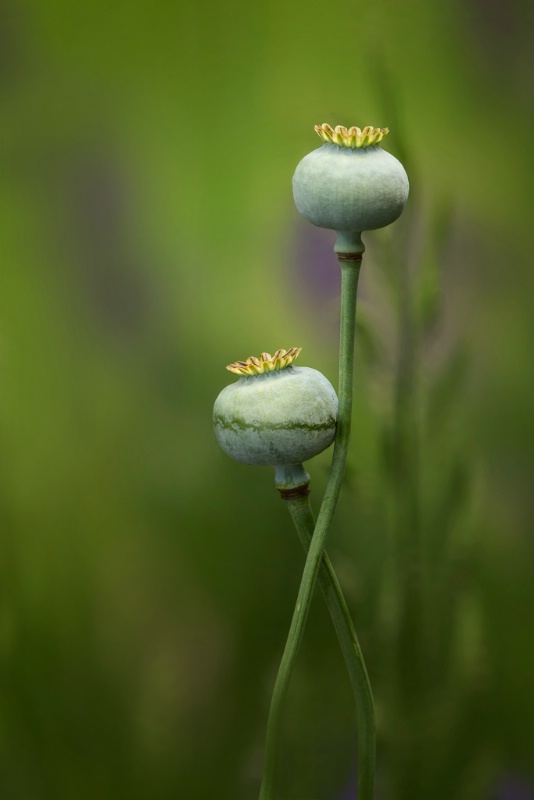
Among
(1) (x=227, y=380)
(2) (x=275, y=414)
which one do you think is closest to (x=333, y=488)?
(2) (x=275, y=414)

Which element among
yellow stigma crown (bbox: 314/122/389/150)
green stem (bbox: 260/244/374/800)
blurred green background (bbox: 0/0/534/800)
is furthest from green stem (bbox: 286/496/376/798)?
yellow stigma crown (bbox: 314/122/389/150)

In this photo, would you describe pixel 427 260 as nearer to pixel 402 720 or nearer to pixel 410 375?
pixel 410 375

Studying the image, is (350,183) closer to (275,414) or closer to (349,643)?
(275,414)

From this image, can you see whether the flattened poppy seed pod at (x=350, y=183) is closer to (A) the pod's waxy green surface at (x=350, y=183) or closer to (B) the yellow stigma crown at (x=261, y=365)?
(A) the pod's waxy green surface at (x=350, y=183)

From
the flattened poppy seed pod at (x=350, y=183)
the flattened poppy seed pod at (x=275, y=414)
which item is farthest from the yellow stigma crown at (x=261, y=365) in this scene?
the flattened poppy seed pod at (x=350, y=183)

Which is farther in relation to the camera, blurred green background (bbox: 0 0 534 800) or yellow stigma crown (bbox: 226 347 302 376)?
blurred green background (bbox: 0 0 534 800)

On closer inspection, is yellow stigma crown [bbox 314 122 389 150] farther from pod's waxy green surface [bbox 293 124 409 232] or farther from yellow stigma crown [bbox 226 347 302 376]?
yellow stigma crown [bbox 226 347 302 376]

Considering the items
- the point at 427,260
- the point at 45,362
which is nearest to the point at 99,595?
the point at 45,362
